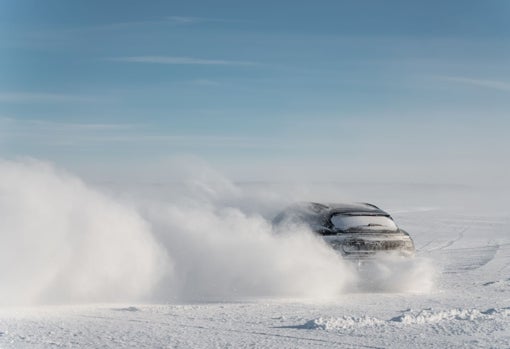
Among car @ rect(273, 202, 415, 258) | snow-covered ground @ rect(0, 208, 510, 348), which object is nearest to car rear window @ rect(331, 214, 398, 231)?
car @ rect(273, 202, 415, 258)

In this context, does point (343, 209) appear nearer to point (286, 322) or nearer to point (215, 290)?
point (215, 290)

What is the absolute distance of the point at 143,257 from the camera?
10.9 metres

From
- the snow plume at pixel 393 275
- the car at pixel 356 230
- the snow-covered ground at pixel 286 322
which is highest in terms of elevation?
the car at pixel 356 230

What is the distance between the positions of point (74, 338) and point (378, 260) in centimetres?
540

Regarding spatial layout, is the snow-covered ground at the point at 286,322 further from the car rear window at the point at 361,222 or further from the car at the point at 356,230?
the car rear window at the point at 361,222

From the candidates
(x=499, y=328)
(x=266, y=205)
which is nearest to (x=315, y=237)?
(x=266, y=205)

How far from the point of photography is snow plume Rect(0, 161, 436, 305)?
10039 mm

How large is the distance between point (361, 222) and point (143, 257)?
367 centimetres

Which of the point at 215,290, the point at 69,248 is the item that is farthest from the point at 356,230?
the point at 69,248

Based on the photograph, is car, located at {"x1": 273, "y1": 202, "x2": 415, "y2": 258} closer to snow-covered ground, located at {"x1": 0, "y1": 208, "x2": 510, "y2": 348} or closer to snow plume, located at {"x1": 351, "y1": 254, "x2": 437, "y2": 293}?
snow plume, located at {"x1": 351, "y1": 254, "x2": 437, "y2": 293}

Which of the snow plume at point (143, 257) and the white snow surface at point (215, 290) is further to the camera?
the snow plume at point (143, 257)

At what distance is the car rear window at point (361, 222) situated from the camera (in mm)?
10820

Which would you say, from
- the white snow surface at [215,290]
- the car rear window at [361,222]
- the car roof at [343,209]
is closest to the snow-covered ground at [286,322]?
the white snow surface at [215,290]

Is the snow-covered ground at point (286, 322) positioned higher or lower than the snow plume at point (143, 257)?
lower
